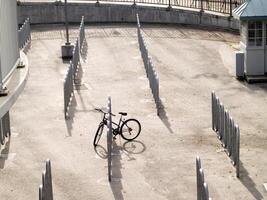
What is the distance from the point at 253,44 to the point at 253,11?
1160 millimetres

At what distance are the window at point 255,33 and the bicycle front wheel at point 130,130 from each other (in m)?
6.38

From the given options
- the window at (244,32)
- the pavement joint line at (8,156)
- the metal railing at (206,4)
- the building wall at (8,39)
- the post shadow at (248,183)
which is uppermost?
the building wall at (8,39)

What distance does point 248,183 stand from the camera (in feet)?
43.1

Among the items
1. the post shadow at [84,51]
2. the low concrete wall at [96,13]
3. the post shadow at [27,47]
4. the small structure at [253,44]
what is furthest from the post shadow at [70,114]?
the low concrete wall at [96,13]

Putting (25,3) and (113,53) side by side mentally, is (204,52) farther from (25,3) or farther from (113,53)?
(25,3)

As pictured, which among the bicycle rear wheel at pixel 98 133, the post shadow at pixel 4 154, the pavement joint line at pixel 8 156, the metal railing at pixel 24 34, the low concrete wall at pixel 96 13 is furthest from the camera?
the low concrete wall at pixel 96 13

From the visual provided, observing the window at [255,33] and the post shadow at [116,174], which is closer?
the post shadow at [116,174]

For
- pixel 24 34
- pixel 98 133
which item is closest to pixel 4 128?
pixel 98 133

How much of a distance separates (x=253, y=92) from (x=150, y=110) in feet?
12.1

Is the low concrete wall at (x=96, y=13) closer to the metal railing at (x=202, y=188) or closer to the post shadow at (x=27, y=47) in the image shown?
the post shadow at (x=27, y=47)

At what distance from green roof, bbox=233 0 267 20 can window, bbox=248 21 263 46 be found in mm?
342

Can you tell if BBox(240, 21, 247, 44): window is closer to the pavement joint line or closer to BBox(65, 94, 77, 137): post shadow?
BBox(65, 94, 77, 137): post shadow

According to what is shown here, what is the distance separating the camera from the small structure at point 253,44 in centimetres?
2083

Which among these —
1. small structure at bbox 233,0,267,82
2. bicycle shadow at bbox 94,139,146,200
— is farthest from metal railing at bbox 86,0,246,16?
bicycle shadow at bbox 94,139,146,200
